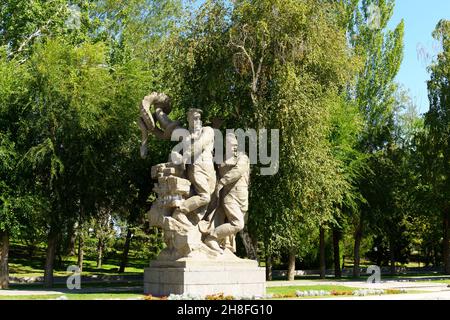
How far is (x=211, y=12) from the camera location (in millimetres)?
20750

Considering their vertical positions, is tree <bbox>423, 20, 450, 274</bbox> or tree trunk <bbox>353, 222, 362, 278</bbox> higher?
tree <bbox>423, 20, 450, 274</bbox>

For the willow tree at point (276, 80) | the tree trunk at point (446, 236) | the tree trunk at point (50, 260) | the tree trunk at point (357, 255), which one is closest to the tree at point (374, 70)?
the tree trunk at point (357, 255)

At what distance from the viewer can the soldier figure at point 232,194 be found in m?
15.5

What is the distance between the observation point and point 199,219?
50.5ft

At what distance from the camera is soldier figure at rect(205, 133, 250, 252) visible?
15.5 metres

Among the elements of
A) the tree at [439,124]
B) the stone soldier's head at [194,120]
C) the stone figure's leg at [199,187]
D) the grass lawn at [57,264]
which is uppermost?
the tree at [439,124]

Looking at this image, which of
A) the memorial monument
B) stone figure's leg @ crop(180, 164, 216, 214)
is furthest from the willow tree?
stone figure's leg @ crop(180, 164, 216, 214)

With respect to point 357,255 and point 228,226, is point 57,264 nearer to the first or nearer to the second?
point 357,255

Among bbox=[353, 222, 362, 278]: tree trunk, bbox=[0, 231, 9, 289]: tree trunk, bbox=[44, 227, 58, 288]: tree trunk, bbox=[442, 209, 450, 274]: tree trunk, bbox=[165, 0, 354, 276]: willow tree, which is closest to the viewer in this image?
bbox=[165, 0, 354, 276]: willow tree

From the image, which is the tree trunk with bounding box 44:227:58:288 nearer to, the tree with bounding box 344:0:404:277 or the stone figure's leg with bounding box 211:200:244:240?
the stone figure's leg with bounding box 211:200:244:240

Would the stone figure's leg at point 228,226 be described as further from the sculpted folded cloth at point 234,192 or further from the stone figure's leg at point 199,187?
the stone figure's leg at point 199,187

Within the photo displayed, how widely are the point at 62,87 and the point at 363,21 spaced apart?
19.5 meters

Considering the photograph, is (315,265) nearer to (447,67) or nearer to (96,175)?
(447,67)

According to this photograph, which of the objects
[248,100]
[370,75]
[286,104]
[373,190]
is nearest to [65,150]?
[248,100]
